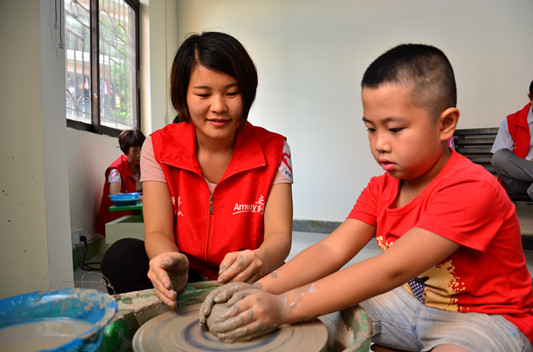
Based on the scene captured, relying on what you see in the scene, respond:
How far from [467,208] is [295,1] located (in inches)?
159

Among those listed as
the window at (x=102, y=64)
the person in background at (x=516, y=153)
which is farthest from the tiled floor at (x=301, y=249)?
the window at (x=102, y=64)

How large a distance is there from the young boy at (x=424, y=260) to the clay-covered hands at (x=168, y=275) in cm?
12

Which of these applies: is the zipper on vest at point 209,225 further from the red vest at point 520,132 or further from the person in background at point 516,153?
the red vest at point 520,132

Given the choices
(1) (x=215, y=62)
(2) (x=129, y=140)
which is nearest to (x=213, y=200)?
(1) (x=215, y=62)

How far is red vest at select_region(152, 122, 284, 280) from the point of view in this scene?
126 centimetres

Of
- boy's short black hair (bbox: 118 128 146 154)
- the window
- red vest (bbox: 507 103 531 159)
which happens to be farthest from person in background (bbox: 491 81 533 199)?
the window

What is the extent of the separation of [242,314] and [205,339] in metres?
0.11

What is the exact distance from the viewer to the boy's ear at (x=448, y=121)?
88cm

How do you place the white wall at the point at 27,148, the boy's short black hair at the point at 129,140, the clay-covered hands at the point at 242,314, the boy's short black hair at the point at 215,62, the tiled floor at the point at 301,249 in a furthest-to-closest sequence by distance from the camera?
the boy's short black hair at the point at 129,140 < the tiled floor at the point at 301,249 < the white wall at the point at 27,148 < the boy's short black hair at the point at 215,62 < the clay-covered hands at the point at 242,314

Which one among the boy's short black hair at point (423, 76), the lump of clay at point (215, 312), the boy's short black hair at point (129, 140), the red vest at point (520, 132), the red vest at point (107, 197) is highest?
the boy's short black hair at point (423, 76)

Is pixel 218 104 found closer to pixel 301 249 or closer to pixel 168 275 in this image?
pixel 168 275

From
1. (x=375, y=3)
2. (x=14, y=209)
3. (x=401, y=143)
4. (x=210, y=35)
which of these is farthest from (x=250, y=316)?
(x=375, y=3)

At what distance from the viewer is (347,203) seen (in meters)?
4.14

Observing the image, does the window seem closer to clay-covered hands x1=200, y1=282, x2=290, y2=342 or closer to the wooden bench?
clay-covered hands x1=200, y1=282, x2=290, y2=342
